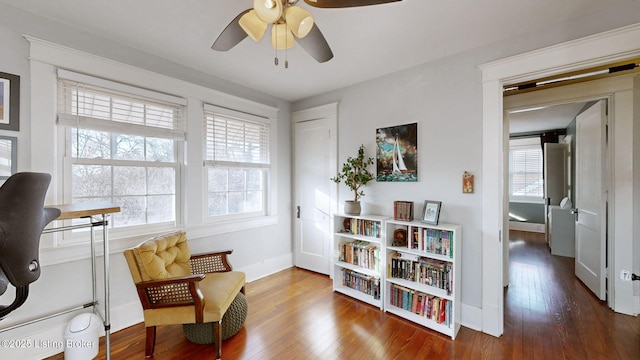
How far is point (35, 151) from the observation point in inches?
71.0

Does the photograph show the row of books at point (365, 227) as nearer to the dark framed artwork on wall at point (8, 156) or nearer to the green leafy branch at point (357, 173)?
the green leafy branch at point (357, 173)

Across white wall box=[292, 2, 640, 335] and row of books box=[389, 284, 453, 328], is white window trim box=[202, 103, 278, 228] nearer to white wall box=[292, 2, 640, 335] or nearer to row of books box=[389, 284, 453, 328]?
white wall box=[292, 2, 640, 335]

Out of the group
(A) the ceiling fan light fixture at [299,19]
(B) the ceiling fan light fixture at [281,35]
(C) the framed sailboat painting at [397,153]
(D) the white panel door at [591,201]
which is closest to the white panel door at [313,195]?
(C) the framed sailboat painting at [397,153]

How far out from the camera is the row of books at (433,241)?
218 centimetres

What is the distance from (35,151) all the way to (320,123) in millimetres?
2739

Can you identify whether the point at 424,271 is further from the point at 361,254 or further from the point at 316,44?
the point at 316,44

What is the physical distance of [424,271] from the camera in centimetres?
231

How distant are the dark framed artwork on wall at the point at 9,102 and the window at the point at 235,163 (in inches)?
53.9

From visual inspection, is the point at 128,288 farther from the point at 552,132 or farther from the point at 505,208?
the point at 552,132

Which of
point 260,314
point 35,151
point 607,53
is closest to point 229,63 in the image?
point 35,151

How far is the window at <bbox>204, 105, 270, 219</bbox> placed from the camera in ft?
9.46

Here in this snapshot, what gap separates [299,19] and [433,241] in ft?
6.81

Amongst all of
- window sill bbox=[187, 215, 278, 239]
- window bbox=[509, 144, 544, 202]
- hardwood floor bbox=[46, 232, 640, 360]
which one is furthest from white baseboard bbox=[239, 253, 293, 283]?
window bbox=[509, 144, 544, 202]

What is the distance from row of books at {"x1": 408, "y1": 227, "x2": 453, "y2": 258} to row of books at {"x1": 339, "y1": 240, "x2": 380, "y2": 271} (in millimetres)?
448
